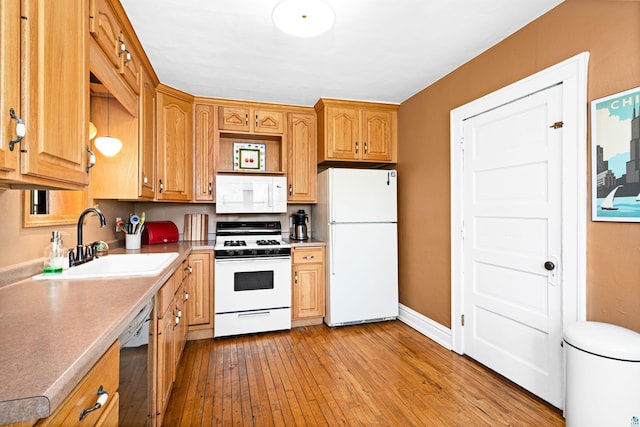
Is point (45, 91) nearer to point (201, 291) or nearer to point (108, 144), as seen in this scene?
point (108, 144)

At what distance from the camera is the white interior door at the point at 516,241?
1.89m

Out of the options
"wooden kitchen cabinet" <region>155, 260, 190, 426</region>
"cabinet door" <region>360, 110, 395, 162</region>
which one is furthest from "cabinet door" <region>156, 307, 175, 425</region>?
"cabinet door" <region>360, 110, 395, 162</region>

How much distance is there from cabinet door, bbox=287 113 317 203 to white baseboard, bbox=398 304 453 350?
1.63m

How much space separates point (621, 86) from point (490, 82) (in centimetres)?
88

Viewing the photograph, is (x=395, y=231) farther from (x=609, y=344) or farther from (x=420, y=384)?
(x=609, y=344)

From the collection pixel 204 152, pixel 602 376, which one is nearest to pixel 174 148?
pixel 204 152

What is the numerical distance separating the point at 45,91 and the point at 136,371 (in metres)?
1.05

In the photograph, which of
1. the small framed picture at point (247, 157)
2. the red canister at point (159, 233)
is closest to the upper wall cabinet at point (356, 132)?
the small framed picture at point (247, 157)

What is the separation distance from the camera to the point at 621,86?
1568mm

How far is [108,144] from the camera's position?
224 cm

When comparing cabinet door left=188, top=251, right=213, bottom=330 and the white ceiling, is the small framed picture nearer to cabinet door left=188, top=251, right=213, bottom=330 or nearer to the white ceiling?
the white ceiling

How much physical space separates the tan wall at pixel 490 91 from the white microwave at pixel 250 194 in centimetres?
139

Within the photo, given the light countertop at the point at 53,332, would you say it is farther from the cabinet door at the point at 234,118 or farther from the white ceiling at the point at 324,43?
the cabinet door at the point at 234,118

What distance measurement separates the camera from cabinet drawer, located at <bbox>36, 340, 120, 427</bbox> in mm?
661
